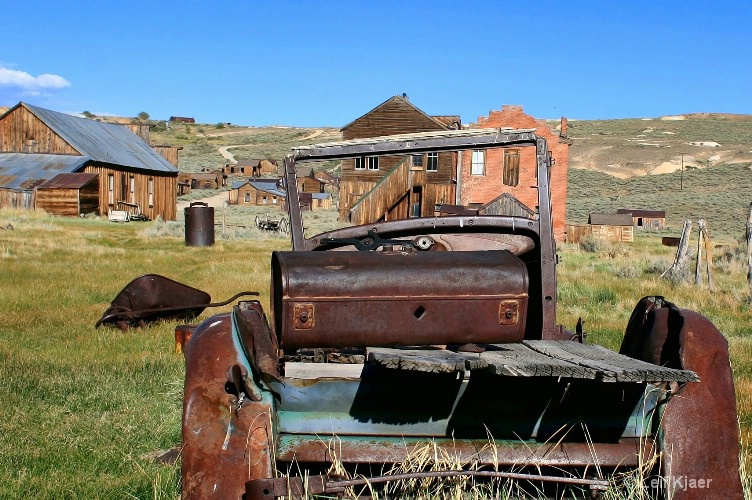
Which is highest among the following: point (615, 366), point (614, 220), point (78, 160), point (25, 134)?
point (25, 134)

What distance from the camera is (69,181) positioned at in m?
38.7

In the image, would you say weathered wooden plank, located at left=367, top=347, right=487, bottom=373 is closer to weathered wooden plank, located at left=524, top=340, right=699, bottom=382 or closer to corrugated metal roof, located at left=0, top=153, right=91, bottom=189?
weathered wooden plank, located at left=524, top=340, right=699, bottom=382

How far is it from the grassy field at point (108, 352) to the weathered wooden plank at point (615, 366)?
1.57m

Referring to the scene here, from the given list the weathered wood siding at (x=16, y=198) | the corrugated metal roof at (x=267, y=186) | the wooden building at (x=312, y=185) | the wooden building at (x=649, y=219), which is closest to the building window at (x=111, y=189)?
the weathered wood siding at (x=16, y=198)

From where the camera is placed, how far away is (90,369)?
636cm

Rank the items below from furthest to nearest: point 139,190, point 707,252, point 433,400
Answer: point 139,190 < point 707,252 < point 433,400

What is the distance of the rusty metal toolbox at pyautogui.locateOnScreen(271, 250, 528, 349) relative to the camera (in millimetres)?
2949

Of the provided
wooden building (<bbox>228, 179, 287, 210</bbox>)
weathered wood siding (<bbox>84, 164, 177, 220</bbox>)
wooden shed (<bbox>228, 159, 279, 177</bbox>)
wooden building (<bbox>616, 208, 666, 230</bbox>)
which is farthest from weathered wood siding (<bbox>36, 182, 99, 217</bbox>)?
wooden shed (<bbox>228, 159, 279, 177</bbox>)

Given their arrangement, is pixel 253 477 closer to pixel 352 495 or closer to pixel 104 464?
pixel 352 495

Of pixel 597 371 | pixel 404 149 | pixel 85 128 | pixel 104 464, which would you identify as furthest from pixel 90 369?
pixel 85 128

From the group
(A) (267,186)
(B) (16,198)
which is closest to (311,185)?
(A) (267,186)

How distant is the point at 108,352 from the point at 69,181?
33.9 m

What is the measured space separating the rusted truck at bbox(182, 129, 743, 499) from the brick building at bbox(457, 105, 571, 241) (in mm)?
35168

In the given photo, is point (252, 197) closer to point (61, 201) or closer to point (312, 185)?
point (312, 185)
